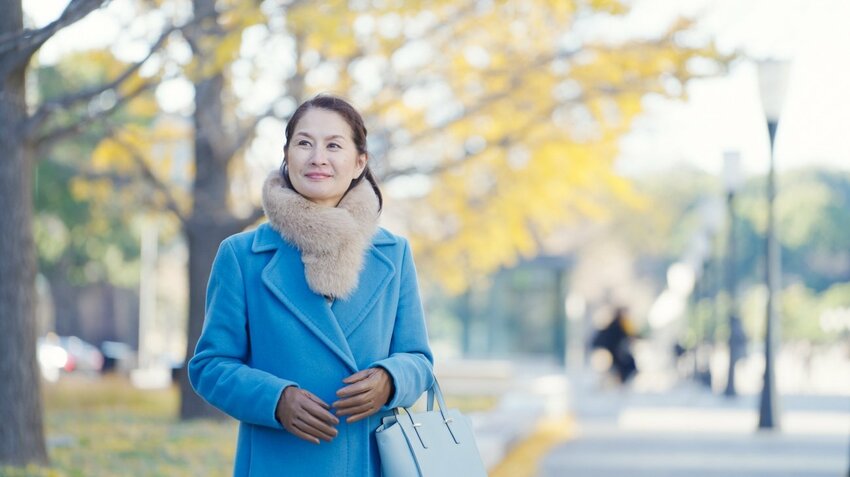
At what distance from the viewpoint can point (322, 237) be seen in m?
3.64

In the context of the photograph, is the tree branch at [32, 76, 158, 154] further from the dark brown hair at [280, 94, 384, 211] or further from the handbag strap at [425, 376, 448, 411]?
the handbag strap at [425, 376, 448, 411]

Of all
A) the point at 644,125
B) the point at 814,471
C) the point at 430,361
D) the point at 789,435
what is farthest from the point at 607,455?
the point at 430,361

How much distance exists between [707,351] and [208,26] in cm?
2373

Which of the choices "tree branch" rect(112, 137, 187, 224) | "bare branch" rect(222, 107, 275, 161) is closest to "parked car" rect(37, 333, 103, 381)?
"tree branch" rect(112, 137, 187, 224)

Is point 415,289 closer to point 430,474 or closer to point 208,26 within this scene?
point 430,474

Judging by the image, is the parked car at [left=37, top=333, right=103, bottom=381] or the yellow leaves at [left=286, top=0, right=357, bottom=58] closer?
the yellow leaves at [left=286, top=0, right=357, bottom=58]

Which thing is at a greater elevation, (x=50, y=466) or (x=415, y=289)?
(x=415, y=289)

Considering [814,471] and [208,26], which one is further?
[814,471]

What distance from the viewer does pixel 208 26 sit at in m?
10.4

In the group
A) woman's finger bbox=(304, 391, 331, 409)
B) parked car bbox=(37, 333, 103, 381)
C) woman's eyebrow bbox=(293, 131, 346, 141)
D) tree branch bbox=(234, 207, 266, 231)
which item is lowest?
parked car bbox=(37, 333, 103, 381)

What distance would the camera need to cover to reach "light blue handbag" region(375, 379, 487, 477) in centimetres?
358

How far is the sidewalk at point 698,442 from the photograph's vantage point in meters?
12.4

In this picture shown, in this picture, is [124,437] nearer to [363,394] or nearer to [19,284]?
[19,284]

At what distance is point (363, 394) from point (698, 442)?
12048mm
